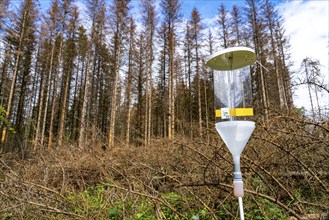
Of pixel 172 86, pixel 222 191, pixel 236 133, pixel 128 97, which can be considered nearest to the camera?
pixel 236 133

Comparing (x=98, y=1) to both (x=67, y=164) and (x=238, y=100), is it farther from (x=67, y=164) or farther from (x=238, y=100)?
(x=238, y=100)

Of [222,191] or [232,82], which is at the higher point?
[232,82]

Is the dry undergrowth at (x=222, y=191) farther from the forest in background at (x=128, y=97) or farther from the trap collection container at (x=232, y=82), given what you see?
the trap collection container at (x=232, y=82)

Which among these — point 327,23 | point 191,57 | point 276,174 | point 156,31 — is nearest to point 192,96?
point 191,57

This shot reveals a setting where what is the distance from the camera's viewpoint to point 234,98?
2221 mm

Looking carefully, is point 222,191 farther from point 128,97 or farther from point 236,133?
point 128,97

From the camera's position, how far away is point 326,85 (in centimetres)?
248

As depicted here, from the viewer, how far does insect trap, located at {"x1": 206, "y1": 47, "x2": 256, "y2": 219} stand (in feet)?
6.42

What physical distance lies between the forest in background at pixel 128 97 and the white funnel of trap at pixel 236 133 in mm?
977

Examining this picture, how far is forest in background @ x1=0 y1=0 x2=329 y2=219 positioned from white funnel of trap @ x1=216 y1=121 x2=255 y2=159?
977mm

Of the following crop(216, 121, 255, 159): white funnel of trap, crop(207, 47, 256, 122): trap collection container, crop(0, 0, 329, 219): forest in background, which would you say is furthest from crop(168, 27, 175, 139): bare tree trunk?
crop(216, 121, 255, 159): white funnel of trap

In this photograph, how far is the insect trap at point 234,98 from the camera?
196cm

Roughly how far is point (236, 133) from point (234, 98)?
0.45 m

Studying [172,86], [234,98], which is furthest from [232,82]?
[172,86]
